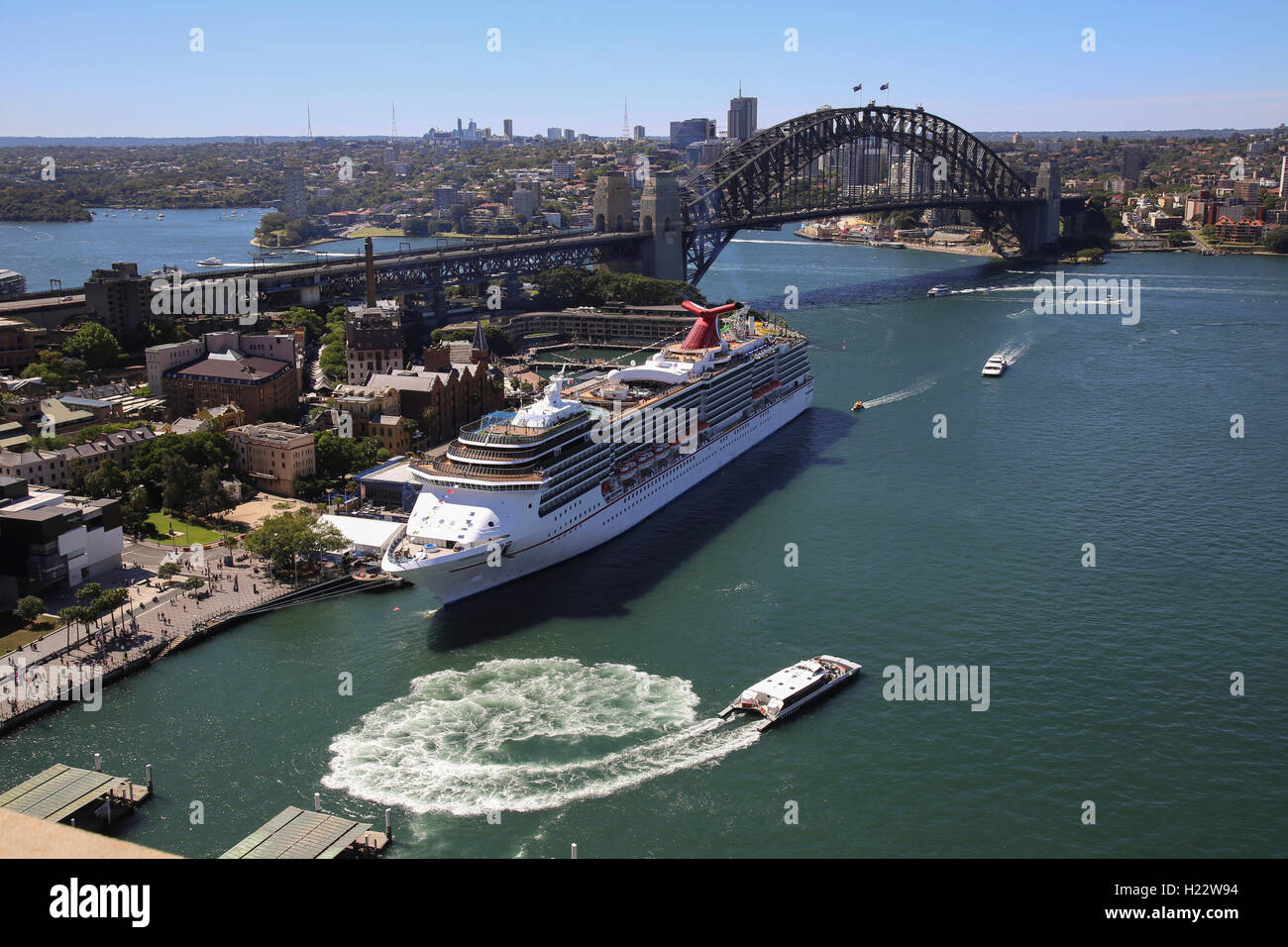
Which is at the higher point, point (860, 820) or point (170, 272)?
point (170, 272)

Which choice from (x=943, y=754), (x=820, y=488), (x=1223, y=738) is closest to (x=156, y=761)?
(x=943, y=754)

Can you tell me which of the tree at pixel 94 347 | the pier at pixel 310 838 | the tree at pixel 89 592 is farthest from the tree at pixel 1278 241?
the pier at pixel 310 838

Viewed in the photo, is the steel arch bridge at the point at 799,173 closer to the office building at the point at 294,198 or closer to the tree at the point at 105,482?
the tree at the point at 105,482

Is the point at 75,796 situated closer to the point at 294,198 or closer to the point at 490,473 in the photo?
the point at 490,473

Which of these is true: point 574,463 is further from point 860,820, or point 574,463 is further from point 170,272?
point 170,272

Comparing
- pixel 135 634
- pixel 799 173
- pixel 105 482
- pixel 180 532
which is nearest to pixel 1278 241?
pixel 799 173

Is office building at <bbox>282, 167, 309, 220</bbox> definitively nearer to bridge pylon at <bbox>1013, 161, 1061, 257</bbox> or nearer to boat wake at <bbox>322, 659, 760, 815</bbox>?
bridge pylon at <bbox>1013, 161, 1061, 257</bbox>

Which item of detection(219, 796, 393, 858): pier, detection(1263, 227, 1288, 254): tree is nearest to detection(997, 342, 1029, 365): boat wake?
detection(219, 796, 393, 858): pier
